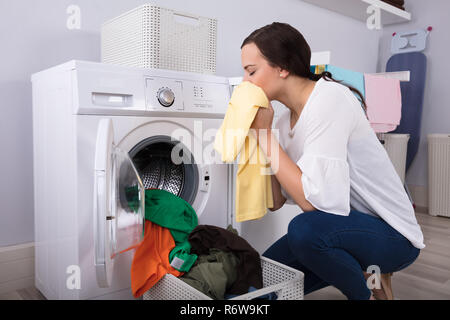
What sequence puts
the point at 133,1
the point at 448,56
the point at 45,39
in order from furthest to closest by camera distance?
the point at 448,56 < the point at 133,1 < the point at 45,39

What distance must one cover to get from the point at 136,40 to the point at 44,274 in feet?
3.14

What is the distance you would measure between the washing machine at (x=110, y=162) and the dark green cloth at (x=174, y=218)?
0.34 ft

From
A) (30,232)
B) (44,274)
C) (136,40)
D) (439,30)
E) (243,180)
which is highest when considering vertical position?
(439,30)

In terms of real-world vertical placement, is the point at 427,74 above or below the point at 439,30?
below

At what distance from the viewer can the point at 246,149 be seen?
115 centimetres

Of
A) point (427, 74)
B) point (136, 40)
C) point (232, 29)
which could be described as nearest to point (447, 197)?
point (427, 74)

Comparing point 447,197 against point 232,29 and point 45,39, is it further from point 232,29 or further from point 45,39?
point 45,39

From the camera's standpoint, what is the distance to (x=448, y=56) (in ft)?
10.1

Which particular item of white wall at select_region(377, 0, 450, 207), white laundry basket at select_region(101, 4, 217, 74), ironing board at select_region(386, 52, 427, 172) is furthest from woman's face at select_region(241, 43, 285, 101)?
white wall at select_region(377, 0, 450, 207)

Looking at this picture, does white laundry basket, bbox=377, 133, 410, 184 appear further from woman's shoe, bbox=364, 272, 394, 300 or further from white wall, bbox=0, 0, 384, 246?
white wall, bbox=0, 0, 384, 246

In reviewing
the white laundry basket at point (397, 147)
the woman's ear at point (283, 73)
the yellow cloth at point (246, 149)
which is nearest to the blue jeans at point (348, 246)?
the yellow cloth at point (246, 149)

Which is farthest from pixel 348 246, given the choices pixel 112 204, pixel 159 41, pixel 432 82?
pixel 432 82

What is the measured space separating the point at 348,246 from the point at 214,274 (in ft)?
1.30

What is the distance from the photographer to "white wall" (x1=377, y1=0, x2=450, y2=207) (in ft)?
10.2
